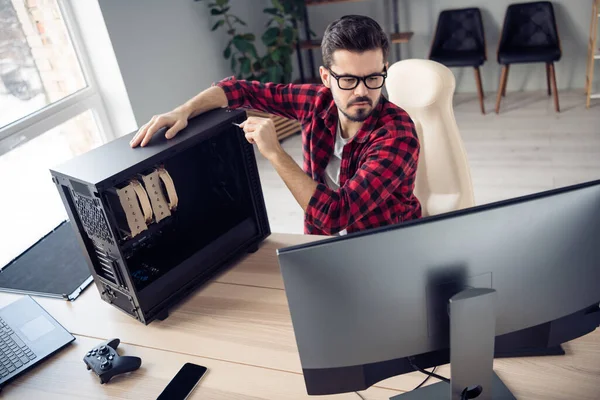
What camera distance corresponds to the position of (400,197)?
57.7 inches

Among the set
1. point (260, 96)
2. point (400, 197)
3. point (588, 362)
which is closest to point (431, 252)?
point (588, 362)

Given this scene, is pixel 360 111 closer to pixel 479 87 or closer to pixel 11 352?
pixel 11 352

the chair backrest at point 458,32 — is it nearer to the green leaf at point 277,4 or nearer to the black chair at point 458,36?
the black chair at point 458,36

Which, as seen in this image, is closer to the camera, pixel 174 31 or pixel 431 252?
pixel 431 252

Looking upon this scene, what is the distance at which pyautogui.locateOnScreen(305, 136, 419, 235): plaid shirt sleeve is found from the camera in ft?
4.16

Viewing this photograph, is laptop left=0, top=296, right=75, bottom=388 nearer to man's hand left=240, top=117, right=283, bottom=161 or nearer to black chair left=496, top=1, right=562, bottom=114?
man's hand left=240, top=117, right=283, bottom=161

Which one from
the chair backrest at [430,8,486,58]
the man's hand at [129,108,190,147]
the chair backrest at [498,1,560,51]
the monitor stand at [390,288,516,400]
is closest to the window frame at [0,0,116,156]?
the man's hand at [129,108,190,147]

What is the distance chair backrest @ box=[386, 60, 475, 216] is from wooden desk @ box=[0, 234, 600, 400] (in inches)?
24.2

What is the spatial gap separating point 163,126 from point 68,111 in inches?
60.6

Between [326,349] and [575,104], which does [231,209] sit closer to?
[326,349]

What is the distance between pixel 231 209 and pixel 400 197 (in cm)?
51

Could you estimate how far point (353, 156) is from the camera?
148cm

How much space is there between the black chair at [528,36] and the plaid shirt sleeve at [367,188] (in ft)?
9.59

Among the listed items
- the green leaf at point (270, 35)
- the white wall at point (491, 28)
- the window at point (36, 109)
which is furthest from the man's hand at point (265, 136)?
the white wall at point (491, 28)
